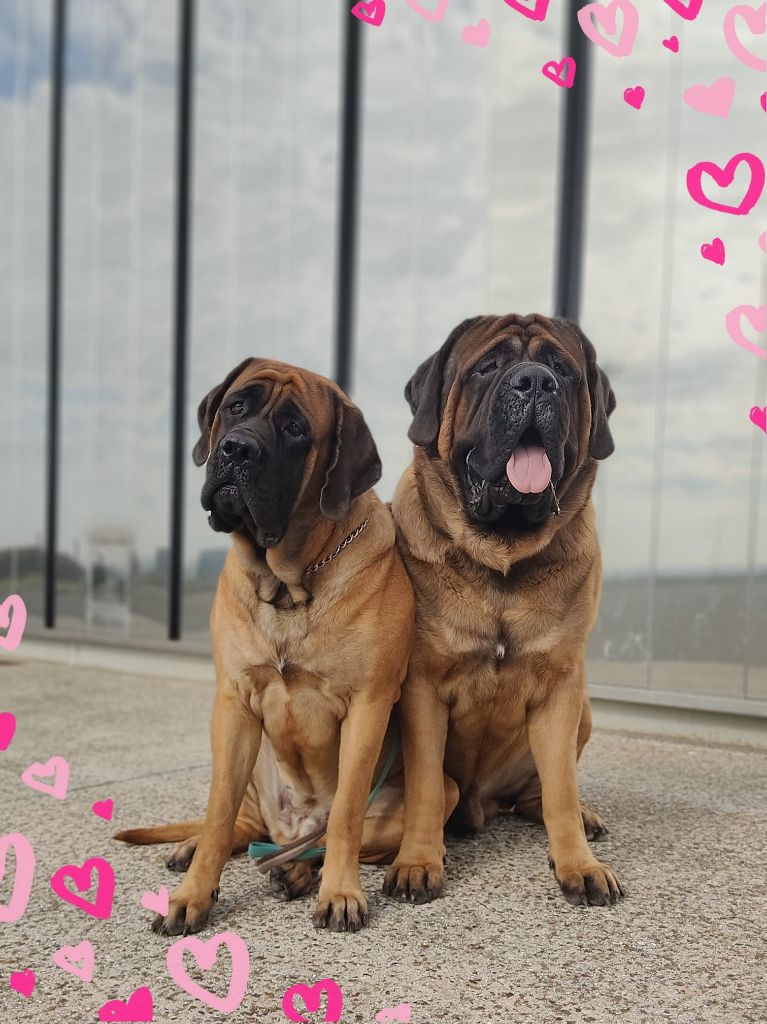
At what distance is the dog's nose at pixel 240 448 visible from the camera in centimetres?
212

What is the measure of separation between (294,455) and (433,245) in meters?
3.83

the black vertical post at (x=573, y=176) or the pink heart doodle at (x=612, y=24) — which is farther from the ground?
the pink heart doodle at (x=612, y=24)

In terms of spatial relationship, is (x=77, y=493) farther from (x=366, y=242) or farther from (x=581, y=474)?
(x=581, y=474)

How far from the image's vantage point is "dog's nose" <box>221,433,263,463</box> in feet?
6.97

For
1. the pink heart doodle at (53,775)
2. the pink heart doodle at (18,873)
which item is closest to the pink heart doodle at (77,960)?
the pink heart doodle at (18,873)

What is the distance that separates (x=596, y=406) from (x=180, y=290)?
4.69 metres

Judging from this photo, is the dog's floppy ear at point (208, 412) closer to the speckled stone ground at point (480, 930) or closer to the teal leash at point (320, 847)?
the teal leash at point (320, 847)

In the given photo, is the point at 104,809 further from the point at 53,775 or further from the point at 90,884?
the point at 90,884

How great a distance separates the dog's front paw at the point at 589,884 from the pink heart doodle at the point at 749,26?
150 inches

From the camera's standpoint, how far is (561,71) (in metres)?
5.09

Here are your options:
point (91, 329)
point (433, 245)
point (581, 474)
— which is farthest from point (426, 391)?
point (91, 329)

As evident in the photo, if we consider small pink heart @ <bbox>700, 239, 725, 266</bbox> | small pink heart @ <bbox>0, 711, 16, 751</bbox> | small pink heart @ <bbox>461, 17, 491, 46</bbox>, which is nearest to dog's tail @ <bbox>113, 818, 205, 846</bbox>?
small pink heart @ <bbox>0, 711, 16, 751</bbox>

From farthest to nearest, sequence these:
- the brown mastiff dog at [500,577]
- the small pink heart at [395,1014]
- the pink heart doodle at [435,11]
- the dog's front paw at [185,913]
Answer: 1. the pink heart doodle at [435,11]
2. the brown mastiff dog at [500,577]
3. the dog's front paw at [185,913]
4. the small pink heart at [395,1014]

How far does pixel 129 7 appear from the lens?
22.4 feet
